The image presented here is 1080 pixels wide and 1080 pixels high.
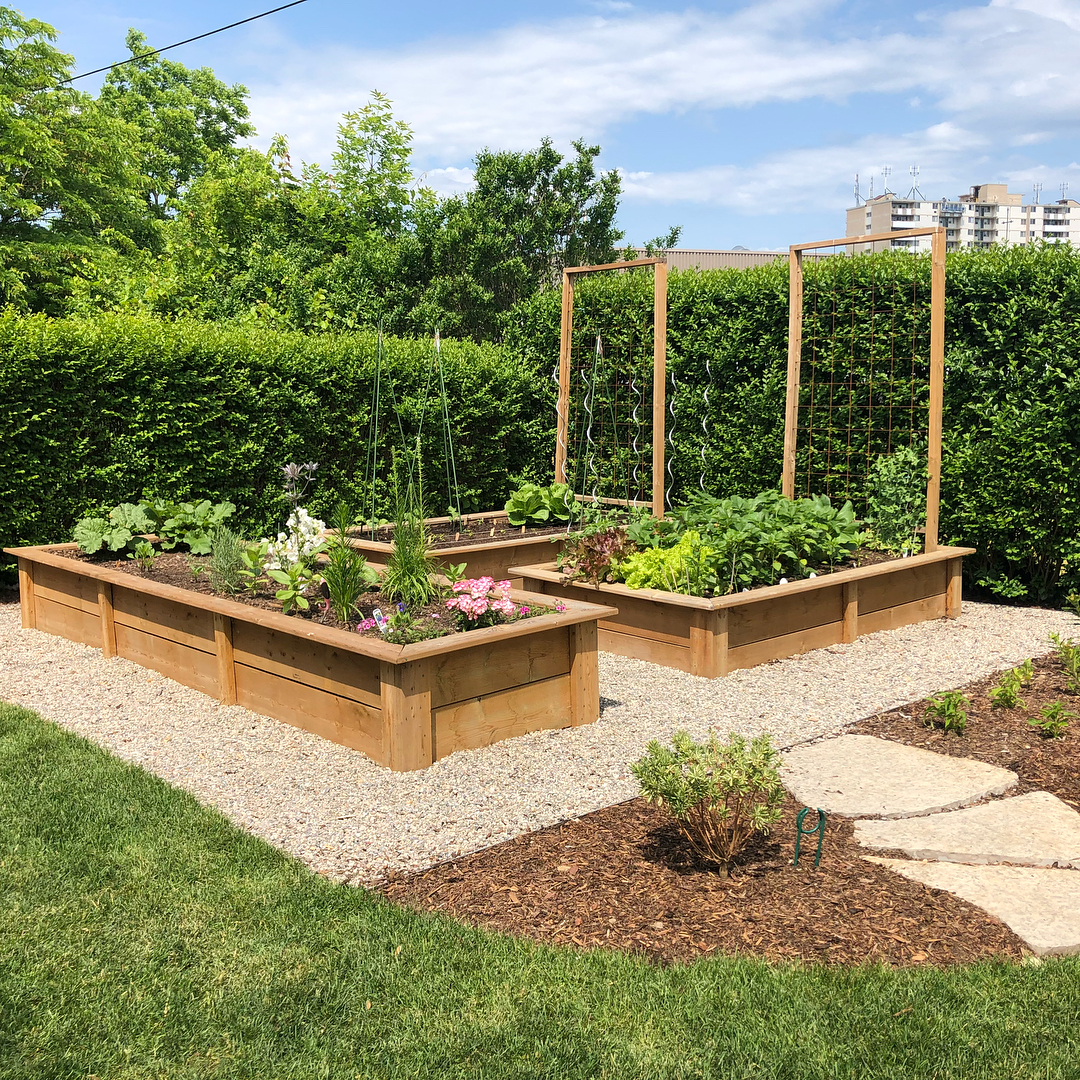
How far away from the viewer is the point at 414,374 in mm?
9117

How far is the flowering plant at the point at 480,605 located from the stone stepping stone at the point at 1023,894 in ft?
6.79

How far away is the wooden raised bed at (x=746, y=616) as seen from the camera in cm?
562

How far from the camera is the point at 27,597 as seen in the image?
674 cm

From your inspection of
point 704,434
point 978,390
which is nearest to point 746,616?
point 978,390

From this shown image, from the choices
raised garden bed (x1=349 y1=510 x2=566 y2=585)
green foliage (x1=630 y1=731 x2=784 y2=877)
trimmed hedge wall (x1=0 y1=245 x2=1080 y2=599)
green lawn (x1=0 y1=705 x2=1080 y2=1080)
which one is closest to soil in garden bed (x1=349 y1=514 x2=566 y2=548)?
raised garden bed (x1=349 y1=510 x2=566 y2=585)

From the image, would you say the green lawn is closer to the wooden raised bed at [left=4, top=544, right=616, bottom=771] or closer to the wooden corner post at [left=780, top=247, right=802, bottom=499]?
the wooden raised bed at [left=4, top=544, right=616, bottom=771]

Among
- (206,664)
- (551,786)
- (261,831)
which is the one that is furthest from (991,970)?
Result: (206,664)

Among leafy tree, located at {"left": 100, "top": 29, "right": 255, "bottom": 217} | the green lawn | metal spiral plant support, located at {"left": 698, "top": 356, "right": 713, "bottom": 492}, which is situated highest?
A: leafy tree, located at {"left": 100, "top": 29, "right": 255, "bottom": 217}

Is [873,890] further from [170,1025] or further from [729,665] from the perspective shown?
[729,665]

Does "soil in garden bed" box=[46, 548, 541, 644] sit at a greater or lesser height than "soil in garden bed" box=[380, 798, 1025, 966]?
greater

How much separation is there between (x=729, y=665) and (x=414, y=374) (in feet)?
15.4

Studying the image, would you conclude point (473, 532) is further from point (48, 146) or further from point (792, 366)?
point (48, 146)

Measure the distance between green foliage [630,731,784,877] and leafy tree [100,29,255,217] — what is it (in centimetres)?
3116

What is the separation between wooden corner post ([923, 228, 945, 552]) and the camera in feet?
22.7
